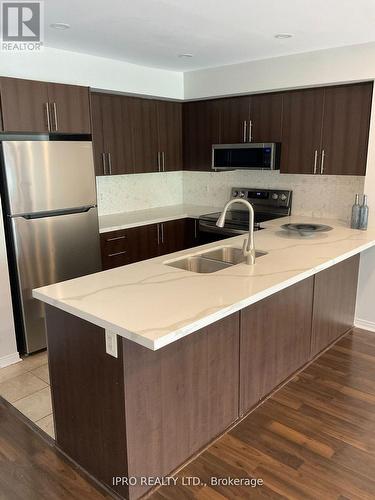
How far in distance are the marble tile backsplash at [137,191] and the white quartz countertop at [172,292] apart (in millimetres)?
1915

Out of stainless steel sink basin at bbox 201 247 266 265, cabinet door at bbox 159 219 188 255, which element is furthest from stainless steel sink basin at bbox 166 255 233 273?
cabinet door at bbox 159 219 188 255

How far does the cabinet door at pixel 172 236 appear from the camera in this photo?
4.34 meters

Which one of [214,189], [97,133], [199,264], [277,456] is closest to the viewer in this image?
[277,456]

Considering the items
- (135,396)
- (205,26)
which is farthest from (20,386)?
(205,26)

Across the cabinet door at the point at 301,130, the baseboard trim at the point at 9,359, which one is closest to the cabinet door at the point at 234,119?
the cabinet door at the point at 301,130

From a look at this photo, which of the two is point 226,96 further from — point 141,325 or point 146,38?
point 141,325

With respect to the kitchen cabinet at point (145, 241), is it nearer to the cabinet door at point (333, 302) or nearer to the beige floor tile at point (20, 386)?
the beige floor tile at point (20, 386)

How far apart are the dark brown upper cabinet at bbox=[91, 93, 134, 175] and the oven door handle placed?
0.93 m

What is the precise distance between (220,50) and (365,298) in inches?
98.3

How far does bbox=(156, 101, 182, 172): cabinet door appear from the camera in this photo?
A: 4539 millimetres

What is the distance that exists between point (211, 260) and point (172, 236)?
173 cm

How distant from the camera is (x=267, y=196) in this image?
448cm

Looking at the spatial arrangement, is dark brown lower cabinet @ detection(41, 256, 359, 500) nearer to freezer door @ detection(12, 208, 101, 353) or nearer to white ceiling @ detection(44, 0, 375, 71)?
freezer door @ detection(12, 208, 101, 353)

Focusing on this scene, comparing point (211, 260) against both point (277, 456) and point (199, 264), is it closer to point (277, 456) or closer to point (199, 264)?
point (199, 264)
